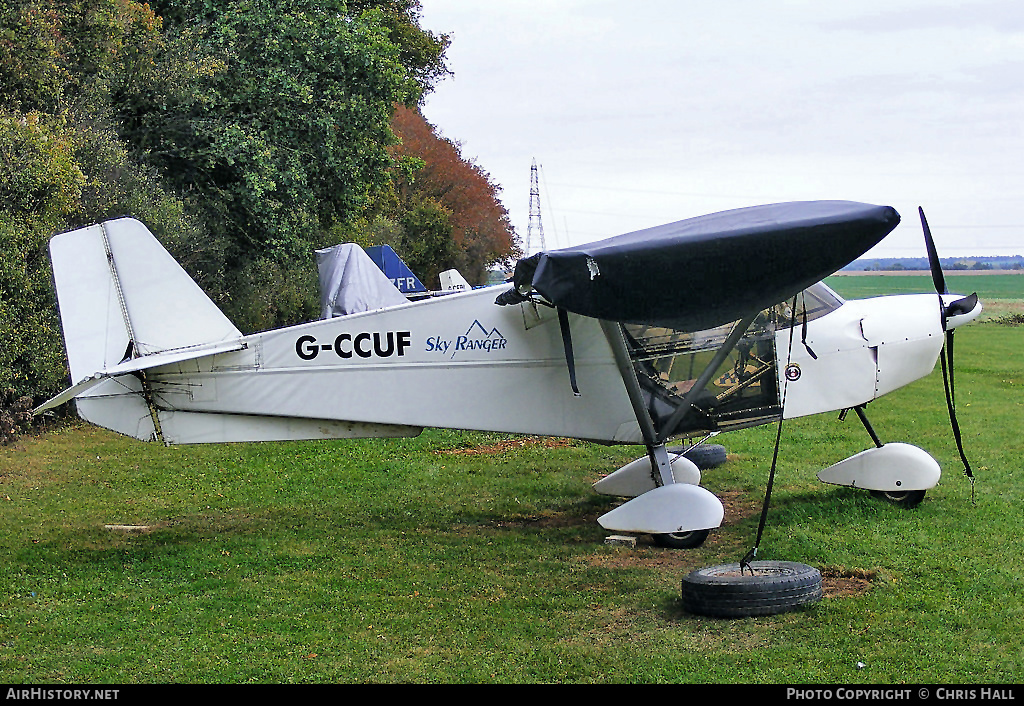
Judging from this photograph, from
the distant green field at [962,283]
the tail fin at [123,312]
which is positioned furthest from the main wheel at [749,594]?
the distant green field at [962,283]

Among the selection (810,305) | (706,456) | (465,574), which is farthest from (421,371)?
(706,456)

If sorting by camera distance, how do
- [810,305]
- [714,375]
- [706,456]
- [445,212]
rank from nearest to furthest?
[714,375], [810,305], [706,456], [445,212]

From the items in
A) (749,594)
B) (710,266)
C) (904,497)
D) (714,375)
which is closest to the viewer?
(710,266)

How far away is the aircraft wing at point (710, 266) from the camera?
616 centimetres

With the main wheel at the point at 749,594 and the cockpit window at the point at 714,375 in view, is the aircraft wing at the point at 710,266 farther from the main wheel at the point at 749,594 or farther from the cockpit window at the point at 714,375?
the cockpit window at the point at 714,375

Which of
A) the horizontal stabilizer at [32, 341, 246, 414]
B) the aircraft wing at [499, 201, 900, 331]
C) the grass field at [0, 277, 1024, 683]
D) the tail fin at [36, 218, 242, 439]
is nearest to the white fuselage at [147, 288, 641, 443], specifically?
the horizontal stabilizer at [32, 341, 246, 414]

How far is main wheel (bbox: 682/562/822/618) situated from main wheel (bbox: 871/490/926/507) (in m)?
2.87

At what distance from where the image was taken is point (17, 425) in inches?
595

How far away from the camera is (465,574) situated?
25.3ft

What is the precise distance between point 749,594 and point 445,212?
43987 mm

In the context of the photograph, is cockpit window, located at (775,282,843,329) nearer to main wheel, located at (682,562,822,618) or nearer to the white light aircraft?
the white light aircraft

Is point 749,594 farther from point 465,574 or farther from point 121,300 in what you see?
point 121,300
